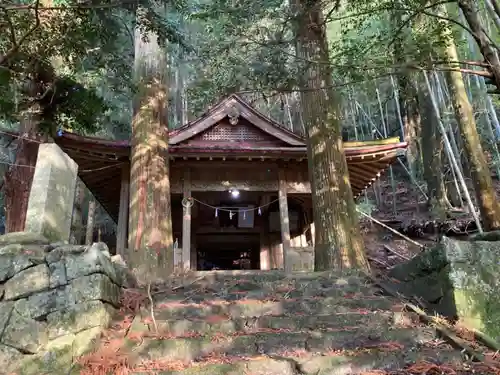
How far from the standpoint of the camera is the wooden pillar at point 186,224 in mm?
9352

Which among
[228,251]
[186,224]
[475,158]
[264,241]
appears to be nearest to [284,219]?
[186,224]

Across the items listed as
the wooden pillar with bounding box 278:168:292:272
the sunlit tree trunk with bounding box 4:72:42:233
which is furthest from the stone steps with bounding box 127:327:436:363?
the wooden pillar with bounding box 278:168:292:272

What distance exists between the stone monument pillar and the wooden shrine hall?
4.34m

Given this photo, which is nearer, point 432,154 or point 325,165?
point 325,165

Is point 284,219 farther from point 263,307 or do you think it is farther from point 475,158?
point 263,307

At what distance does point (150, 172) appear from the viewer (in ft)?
23.9

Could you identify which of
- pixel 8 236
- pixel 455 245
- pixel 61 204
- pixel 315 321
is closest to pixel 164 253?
pixel 61 204

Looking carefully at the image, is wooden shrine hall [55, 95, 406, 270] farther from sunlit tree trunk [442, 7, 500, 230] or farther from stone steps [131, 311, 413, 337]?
stone steps [131, 311, 413, 337]

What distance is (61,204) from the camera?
4.16m

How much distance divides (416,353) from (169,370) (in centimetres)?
180

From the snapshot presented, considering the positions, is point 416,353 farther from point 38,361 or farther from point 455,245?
point 38,361

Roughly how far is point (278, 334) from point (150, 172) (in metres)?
4.62

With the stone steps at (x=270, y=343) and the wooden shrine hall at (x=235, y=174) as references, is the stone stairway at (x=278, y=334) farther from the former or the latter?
the wooden shrine hall at (x=235, y=174)

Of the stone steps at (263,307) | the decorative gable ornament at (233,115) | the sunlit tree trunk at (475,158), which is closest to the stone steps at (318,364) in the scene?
the stone steps at (263,307)
